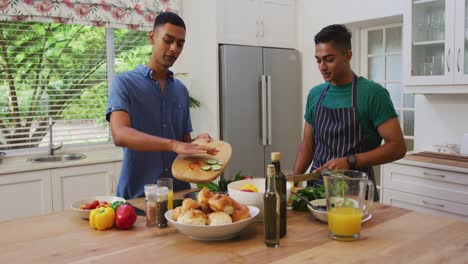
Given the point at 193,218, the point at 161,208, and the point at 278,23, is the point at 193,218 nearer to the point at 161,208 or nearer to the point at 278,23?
the point at 161,208

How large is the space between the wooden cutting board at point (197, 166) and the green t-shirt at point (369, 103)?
636mm

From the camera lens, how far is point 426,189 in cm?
312

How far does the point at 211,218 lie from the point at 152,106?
0.91 m

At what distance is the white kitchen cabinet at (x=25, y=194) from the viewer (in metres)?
3.11

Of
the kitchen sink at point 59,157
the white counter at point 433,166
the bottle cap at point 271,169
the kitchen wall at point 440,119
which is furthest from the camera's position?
the kitchen sink at point 59,157

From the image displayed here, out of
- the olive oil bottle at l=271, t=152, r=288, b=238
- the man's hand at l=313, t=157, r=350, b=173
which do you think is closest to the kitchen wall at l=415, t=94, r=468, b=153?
the man's hand at l=313, t=157, r=350, b=173

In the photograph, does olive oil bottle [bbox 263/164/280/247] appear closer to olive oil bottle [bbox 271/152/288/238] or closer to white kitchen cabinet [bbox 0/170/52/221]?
olive oil bottle [bbox 271/152/288/238]

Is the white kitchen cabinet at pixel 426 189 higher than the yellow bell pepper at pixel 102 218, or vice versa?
the yellow bell pepper at pixel 102 218

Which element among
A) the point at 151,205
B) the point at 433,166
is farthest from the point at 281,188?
the point at 433,166

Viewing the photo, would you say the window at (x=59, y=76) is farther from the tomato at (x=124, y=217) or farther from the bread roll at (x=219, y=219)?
the bread roll at (x=219, y=219)

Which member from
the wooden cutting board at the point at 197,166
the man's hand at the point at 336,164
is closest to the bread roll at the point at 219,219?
the wooden cutting board at the point at 197,166

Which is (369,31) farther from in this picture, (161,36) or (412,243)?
(412,243)

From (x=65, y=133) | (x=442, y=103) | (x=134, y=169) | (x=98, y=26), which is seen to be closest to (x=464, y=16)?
(x=442, y=103)

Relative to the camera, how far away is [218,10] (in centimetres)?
394
